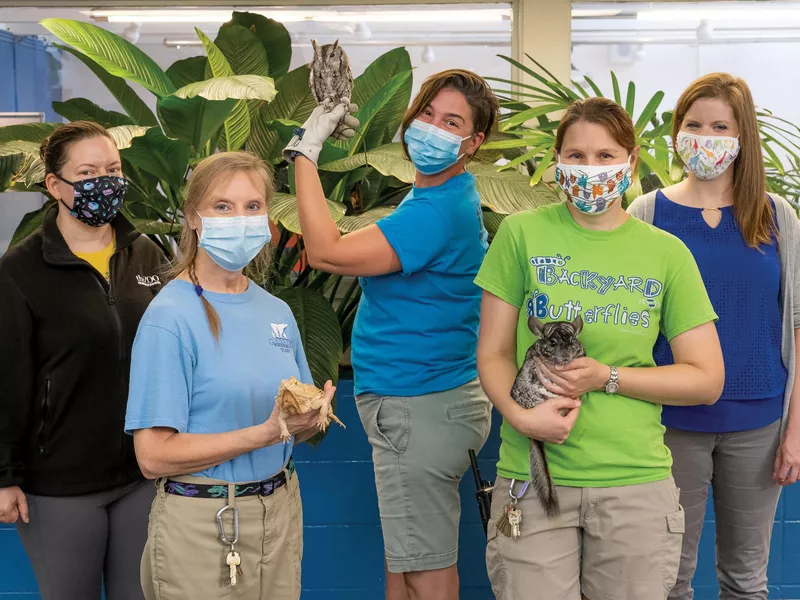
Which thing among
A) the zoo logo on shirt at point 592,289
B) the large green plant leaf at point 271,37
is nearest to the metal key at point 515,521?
the zoo logo on shirt at point 592,289

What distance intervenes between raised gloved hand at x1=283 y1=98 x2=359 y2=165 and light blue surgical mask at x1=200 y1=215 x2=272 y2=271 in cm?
32

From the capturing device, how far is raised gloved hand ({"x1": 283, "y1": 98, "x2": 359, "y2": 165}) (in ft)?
6.35

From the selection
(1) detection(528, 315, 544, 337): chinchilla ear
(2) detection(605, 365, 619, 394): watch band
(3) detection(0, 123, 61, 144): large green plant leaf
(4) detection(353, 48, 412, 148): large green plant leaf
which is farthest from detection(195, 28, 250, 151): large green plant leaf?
(2) detection(605, 365, 619, 394): watch band

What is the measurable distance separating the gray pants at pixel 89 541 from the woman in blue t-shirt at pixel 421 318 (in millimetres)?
570

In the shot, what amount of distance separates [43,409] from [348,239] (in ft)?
2.56

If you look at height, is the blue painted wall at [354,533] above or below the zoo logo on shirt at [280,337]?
below

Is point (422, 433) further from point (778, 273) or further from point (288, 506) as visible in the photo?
point (778, 273)

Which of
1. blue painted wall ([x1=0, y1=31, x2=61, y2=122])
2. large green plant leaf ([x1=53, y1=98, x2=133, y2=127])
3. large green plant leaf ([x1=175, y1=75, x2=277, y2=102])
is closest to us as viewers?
large green plant leaf ([x1=175, y1=75, x2=277, y2=102])

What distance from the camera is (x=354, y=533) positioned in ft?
9.57

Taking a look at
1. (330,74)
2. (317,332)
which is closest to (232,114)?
(317,332)

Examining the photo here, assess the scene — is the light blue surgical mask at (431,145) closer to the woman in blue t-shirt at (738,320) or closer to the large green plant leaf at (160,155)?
the woman in blue t-shirt at (738,320)

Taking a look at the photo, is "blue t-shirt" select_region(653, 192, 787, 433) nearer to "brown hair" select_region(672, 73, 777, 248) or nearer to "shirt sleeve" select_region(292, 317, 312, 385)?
"brown hair" select_region(672, 73, 777, 248)

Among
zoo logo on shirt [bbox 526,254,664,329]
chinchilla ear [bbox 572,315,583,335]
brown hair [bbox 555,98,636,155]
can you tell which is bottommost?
chinchilla ear [bbox 572,315,583,335]

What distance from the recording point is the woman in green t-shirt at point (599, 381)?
1.67 m
